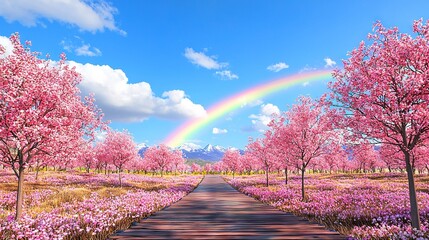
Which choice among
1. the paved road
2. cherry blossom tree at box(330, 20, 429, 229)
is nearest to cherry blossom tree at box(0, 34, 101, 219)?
the paved road

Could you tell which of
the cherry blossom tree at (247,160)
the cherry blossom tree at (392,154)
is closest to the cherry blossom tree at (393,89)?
the cherry blossom tree at (392,154)

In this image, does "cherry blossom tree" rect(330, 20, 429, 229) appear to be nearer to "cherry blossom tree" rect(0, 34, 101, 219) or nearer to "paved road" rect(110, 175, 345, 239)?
"paved road" rect(110, 175, 345, 239)

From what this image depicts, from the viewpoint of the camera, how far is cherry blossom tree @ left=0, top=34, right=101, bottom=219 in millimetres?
9055

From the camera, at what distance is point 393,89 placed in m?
8.77

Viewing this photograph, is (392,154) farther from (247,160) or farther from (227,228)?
(247,160)

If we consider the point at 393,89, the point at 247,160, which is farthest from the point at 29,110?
the point at 247,160

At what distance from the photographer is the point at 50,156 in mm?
10414

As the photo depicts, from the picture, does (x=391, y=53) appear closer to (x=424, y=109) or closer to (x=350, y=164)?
(x=424, y=109)

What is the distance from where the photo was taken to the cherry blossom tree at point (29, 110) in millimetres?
9055

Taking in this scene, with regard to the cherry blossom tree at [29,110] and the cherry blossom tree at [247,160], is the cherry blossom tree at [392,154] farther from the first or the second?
the cherry blossom tree at [247,160]

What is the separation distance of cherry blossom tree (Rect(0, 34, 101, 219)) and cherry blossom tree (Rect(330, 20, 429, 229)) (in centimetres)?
1007

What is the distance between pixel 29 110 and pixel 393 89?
37.6ft

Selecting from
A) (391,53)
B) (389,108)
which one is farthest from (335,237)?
(391,53)

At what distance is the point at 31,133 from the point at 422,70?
12.1 m
